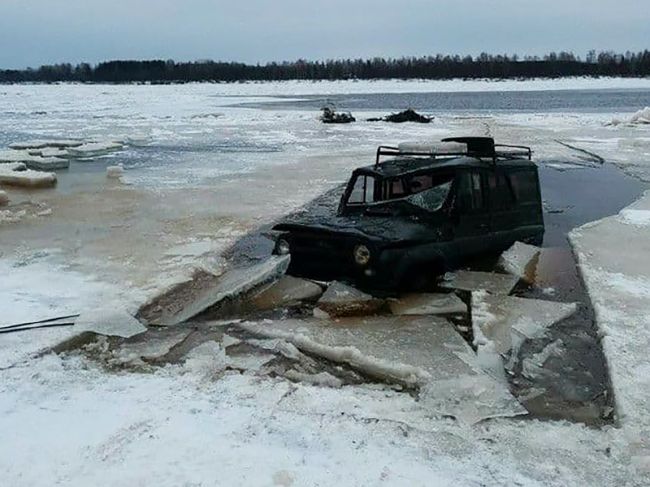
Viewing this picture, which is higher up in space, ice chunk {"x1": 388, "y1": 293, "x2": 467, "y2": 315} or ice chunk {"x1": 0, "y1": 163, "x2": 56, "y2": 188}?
ice chunk {"x1": 0, "y1": 163, "x2": 56, "y2": 188}

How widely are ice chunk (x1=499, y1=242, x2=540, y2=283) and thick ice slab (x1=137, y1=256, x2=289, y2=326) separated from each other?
283 cm

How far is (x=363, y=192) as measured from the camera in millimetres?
9000

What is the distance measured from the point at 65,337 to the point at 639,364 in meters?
5.10

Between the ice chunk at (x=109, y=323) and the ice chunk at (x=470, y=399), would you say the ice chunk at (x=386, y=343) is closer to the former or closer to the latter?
the ice chunk at (x=470, y=399)

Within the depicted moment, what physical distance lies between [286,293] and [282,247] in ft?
2.33

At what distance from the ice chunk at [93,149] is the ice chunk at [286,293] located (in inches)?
644

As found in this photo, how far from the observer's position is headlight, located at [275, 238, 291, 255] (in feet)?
27.0

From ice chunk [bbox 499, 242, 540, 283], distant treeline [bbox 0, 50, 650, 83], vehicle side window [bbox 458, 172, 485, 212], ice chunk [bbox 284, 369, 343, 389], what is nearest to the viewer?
ice chunk [bbox 284, 369, 343, 389]

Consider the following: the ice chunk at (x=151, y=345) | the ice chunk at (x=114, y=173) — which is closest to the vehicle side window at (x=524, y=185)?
the ice chunk at (x=151, y=345)

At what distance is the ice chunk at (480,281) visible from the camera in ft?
26.2

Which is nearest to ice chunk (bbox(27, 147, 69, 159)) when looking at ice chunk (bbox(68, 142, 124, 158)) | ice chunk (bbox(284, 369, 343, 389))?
ice chunk (bbox(68, 142, 124, 158))

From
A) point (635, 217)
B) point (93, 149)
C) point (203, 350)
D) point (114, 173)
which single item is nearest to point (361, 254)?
point (203, 350)

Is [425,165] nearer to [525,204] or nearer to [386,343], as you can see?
[525,204]

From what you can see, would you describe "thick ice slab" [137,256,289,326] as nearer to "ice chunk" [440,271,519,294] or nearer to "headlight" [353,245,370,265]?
"headlight" [353,245,370,265]
